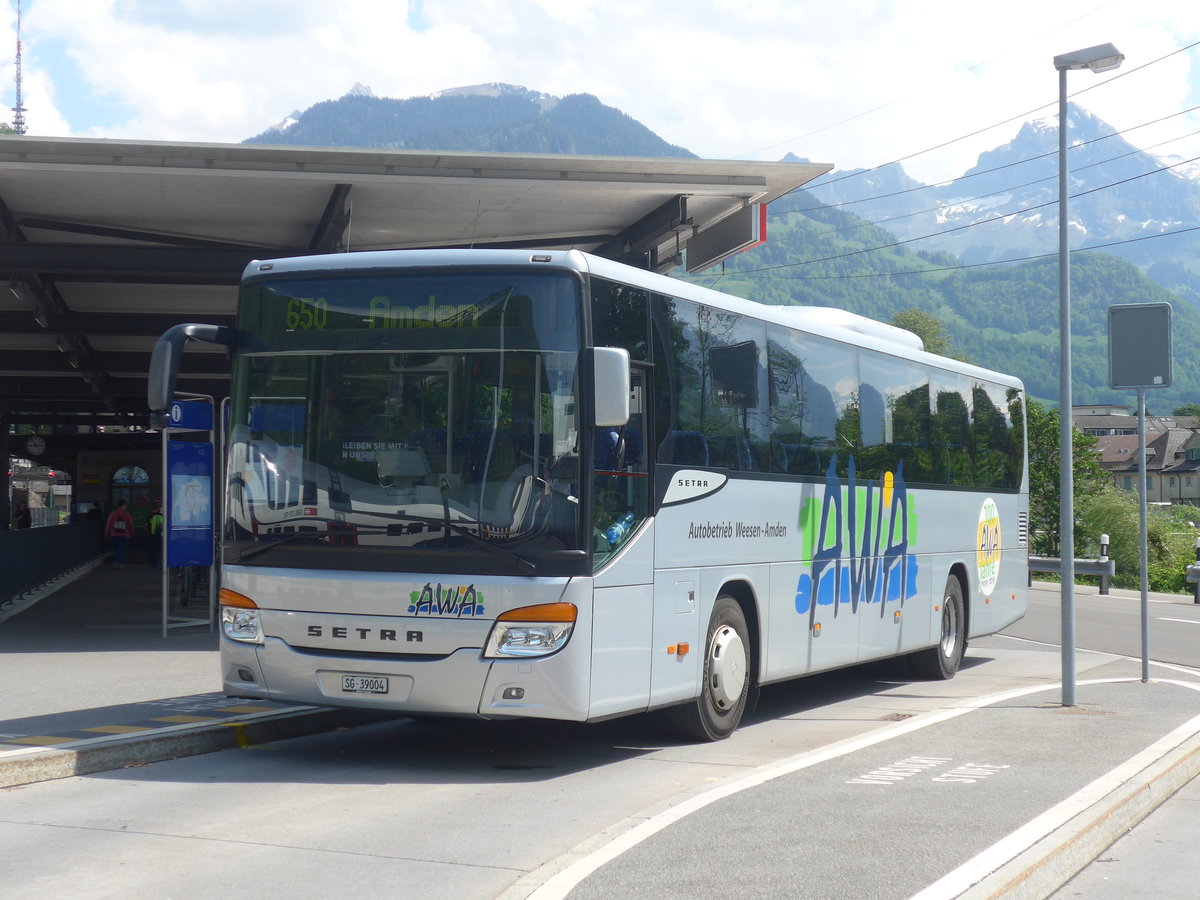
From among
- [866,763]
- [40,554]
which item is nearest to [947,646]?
[866,763]

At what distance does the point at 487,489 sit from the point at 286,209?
1044 cm

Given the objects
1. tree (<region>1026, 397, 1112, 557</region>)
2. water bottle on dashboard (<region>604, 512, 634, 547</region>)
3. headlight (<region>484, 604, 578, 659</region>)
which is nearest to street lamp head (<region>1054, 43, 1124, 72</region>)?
water bottle on dashboard (<region>604, 512, 634, 547</region>)

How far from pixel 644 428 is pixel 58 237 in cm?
1322

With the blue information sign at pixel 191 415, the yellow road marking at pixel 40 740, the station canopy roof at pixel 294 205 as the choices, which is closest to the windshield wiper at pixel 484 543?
the yellow road marking at pixel 40 740

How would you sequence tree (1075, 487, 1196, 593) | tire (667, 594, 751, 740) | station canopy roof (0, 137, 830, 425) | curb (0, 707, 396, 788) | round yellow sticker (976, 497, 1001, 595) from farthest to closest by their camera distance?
tree (1075, 487, 1196, 593), round yellow sticker (976, 497, 1001, 595), station canopy roof (0, 137, 830, 425), tire (667, 594, 751, 740), curb (0, 707, 396, 788)

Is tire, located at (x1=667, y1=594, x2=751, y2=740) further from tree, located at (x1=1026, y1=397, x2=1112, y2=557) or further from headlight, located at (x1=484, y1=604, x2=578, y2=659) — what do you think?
tree, located at (x1=1026, y1=397, x2=1112, y2=557)

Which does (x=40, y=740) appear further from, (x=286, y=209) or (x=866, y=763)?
(x=286, y=209)

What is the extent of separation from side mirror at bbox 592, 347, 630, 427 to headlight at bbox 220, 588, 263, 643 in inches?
102

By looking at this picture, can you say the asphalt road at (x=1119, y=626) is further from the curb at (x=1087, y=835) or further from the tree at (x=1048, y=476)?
the tree at (x=1048, y=476)

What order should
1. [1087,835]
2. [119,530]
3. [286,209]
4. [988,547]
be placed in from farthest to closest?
1. [119,530]
2. [286,209]
3. [988,547]
4. [1087,835]

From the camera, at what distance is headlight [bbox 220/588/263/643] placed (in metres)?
9.09

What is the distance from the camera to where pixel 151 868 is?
628 centimetres

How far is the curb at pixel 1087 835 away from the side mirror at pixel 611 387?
3.35m

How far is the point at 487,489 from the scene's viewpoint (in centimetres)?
848
